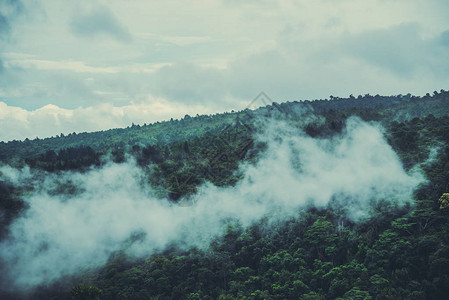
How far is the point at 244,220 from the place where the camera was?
59.3 meters

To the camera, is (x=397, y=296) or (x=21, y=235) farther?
(x=21, y=235)

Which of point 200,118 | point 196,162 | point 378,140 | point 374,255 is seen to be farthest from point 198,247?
point 200,118

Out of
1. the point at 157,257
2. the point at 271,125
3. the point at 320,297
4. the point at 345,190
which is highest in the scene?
the point at 271,125

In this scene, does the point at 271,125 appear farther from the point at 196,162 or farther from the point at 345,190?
the point at 345,190

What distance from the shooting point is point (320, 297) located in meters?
42.6

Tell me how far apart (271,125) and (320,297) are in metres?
66.3

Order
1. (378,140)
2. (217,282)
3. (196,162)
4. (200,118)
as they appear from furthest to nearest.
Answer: (200,118), (196,162), (378,140), (217,282)

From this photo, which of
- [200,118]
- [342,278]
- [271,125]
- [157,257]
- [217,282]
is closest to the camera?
[342,278]

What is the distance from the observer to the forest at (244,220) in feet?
151

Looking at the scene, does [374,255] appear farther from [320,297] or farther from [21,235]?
[21,235]

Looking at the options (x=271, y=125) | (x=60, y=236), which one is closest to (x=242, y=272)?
(x=60, y=236)

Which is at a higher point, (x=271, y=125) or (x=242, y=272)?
(x=271, y=125)

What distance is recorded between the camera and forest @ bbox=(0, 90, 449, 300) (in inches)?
1813

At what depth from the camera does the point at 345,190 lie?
202ft
